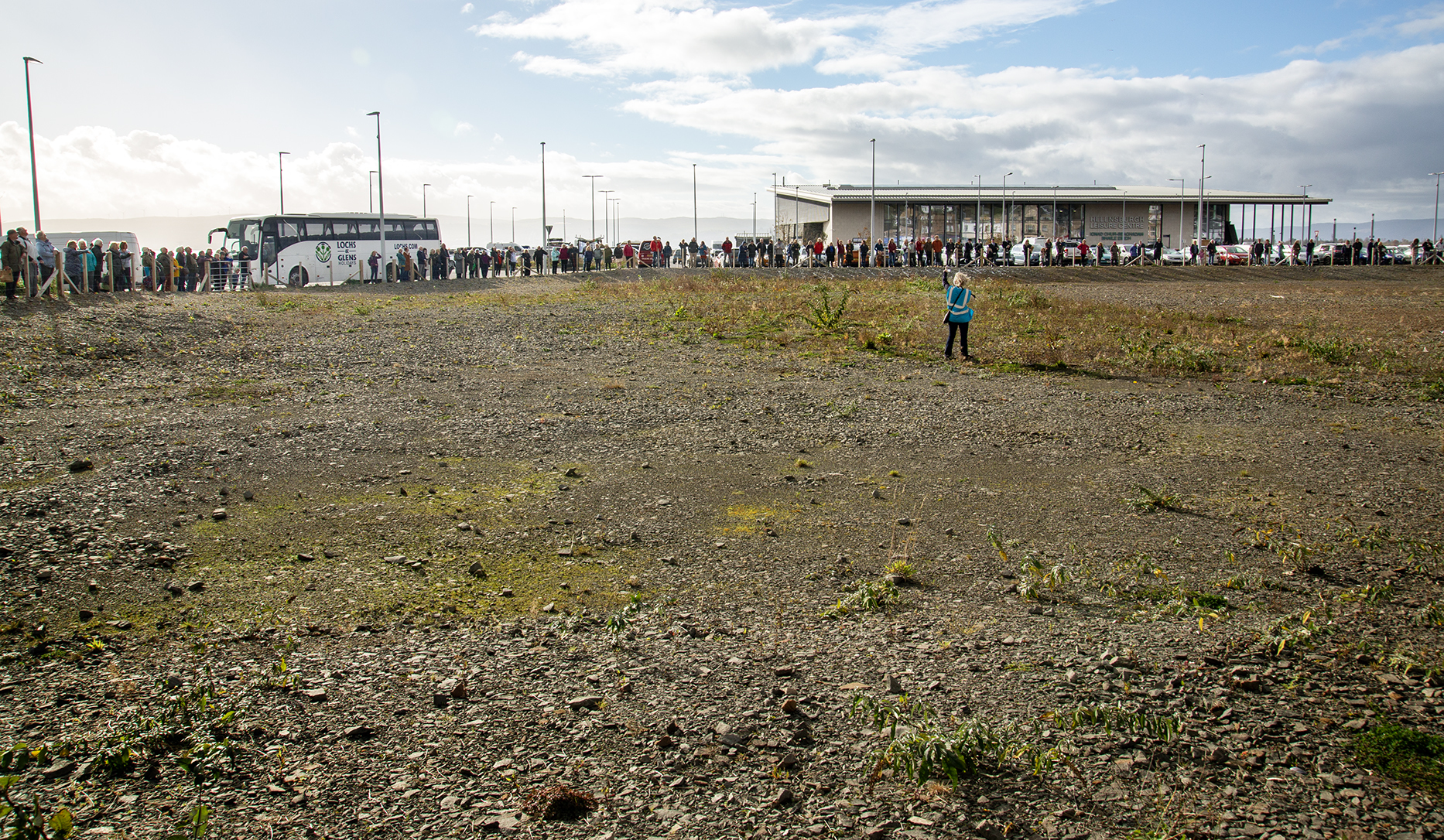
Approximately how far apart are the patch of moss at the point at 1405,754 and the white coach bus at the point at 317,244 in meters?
41.1

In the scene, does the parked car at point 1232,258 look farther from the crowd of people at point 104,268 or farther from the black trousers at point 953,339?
the crowd of people at point 104,268

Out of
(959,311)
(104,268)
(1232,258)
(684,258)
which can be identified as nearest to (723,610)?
(959,311)

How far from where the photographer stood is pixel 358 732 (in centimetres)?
431

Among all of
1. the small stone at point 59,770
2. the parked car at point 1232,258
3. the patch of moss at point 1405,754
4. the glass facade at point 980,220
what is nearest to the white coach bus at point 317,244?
the glass facade at point 980,220

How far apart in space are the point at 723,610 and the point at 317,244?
4249 cm

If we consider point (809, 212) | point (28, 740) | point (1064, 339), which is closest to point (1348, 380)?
point (1064, 339)

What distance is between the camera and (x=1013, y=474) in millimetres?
9133

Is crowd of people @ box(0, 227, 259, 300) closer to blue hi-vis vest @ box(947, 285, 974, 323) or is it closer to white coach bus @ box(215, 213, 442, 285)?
white coach bus @ box(215, 213, 442, 285)

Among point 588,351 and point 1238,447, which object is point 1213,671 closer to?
point 1238,447

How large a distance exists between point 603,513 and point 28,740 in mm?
4250

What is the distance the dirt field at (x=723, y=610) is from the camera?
3.86 meters

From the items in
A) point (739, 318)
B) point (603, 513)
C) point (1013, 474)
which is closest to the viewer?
point (603, 513)

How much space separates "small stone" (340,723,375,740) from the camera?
4285mm

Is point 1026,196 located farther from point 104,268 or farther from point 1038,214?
point 104,268
